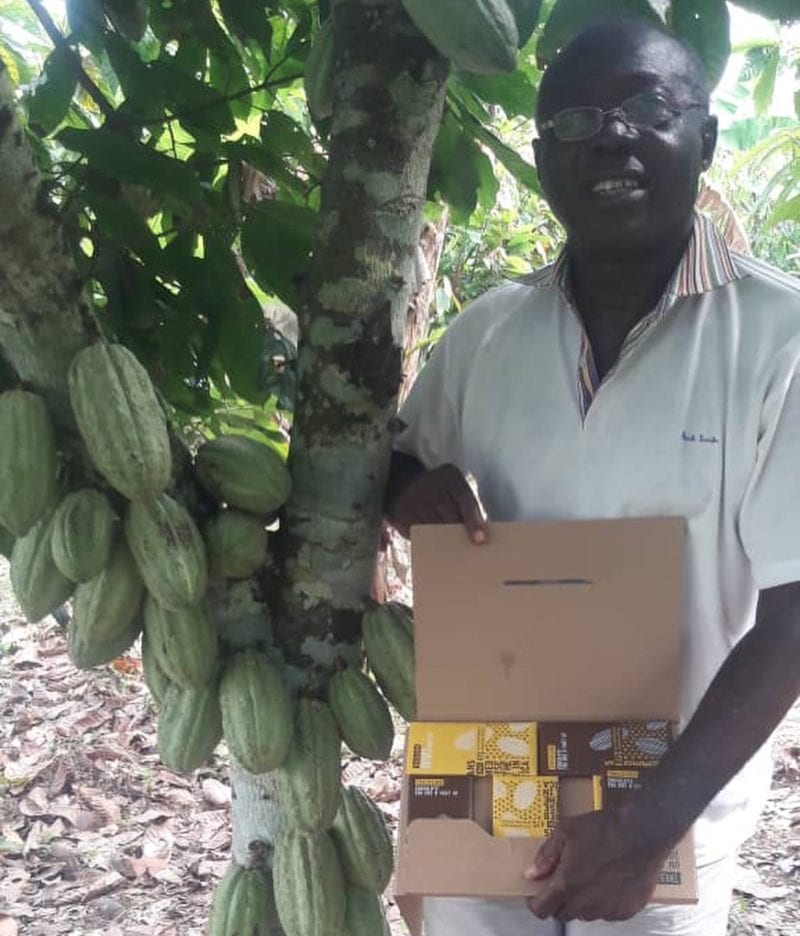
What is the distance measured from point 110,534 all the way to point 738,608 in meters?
0.86

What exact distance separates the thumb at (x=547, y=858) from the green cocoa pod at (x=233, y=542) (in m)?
0.51

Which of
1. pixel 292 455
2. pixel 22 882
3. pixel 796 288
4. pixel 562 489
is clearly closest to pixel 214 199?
pixel 292 455

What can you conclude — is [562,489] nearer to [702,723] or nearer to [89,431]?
[702,723]

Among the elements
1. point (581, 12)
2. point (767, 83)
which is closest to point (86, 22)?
point (581, 12)

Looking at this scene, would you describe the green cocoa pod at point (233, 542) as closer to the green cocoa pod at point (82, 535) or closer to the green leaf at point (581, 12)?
the green cocoa pod at point (82, 535)

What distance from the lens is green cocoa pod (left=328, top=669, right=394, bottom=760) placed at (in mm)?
1440

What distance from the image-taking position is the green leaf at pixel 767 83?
1906 mm

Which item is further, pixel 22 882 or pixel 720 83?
pixel 22 882

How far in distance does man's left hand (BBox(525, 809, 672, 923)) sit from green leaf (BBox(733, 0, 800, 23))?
3.03ft

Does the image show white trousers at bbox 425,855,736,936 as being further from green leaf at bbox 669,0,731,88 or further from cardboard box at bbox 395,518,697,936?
green leaf at bbox 669,0,731,88

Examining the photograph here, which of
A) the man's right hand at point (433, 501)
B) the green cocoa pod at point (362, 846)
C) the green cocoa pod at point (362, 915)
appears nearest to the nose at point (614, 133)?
the man's right hand at point (433, 501)

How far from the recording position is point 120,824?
338 centimetres

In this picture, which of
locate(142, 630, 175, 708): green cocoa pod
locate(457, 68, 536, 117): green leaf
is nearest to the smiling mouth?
locate(457, 68, 536, 117): green leaf

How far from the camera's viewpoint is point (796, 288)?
1.40 meters
